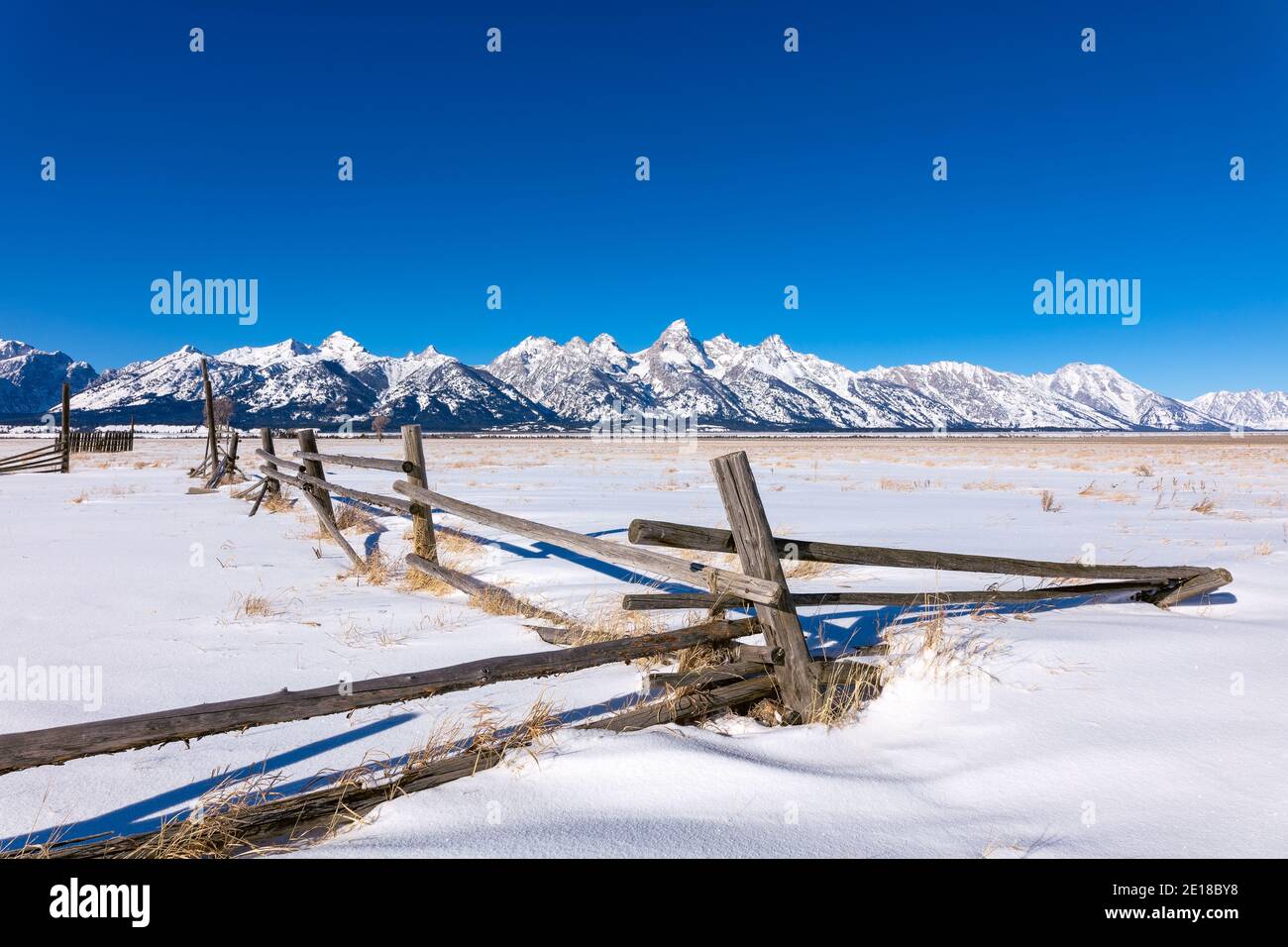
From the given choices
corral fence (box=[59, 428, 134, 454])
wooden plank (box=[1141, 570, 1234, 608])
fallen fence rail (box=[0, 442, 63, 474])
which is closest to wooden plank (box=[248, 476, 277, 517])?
wooden plank (box=[1141, 570, 1234, 608])

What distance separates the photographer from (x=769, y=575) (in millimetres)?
3510

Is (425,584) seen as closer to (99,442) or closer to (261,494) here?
(261,494)

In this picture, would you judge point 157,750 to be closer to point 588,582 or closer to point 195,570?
point 588,582

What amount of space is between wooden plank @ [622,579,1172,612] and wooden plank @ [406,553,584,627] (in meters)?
0.76

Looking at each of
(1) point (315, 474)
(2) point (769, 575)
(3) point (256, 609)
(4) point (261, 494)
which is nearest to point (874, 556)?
(2) point (769, 575)

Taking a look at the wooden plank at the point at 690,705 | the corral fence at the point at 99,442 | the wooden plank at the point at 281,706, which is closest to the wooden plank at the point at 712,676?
the wooden plank at the point at 690,705

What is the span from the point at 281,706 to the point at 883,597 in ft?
13.2

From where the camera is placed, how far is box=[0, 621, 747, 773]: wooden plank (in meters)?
2.16

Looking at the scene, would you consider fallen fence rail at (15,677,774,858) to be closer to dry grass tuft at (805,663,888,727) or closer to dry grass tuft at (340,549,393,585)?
dry grass tuft at (805,663,888,727)

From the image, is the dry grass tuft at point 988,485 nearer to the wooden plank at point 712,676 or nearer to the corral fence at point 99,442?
the wooden plank at point 712,676

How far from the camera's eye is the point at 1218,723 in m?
3.32
